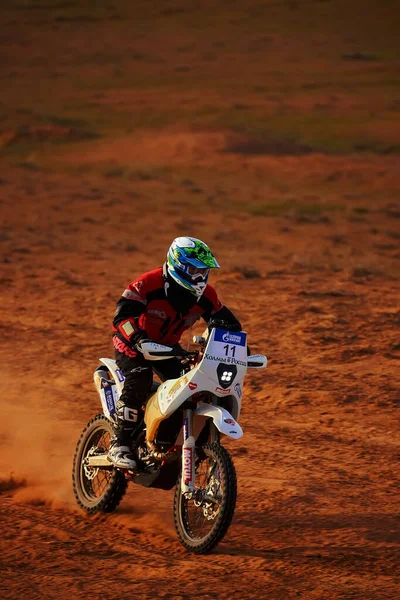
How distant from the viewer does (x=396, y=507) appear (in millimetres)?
7883

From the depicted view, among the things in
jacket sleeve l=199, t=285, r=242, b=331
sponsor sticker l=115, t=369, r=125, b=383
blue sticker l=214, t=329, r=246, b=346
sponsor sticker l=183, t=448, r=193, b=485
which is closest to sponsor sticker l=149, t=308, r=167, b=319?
jacket sleeve l=199, t=285, r=242, b=331

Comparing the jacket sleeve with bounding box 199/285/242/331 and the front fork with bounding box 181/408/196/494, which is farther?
the jacket sleeve with bounding box 199/285/242/331

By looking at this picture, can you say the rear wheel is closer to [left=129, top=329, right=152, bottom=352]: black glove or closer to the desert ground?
the desert ground

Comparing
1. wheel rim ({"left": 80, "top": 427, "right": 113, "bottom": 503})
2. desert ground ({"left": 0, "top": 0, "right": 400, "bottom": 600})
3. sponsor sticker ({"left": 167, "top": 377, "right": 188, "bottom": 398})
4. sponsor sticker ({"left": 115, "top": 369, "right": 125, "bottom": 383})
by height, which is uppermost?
sponsor sticker ({"left": 167, "top": 377, "right": 188, "bottom": 398})

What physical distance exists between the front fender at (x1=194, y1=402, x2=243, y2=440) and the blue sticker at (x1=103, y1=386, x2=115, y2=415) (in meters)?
1.06

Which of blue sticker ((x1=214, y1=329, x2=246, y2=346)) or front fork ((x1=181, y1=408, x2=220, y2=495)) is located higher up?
blue sticker ((x1=214, y1=329, x2=246, y2=346))

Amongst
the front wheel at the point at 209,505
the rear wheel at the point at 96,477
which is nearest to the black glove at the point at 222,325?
the front wheel at the point at 209,505

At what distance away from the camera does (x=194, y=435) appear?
23.0 ft

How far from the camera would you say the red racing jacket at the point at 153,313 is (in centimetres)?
723

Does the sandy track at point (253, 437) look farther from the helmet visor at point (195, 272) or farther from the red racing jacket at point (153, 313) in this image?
the helmet visor at point (195, 272)

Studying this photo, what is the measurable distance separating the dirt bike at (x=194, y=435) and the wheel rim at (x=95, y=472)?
7.2 inches

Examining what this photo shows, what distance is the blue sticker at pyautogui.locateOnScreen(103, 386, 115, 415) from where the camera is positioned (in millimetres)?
7648

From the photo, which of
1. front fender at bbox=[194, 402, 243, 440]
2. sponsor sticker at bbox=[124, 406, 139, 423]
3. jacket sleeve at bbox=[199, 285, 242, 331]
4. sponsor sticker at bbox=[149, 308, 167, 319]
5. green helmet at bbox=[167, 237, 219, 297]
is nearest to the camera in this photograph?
front fender at bbox=[194, 402, 243, 440]

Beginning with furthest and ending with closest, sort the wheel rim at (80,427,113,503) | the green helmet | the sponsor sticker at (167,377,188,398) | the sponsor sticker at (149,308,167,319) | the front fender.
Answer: the wheel rim at (80,427,113,503), the sponsor sticker at (149,308,167,319), the green helmet, the sponsor sticker at (167,377,188,398), the front fender
